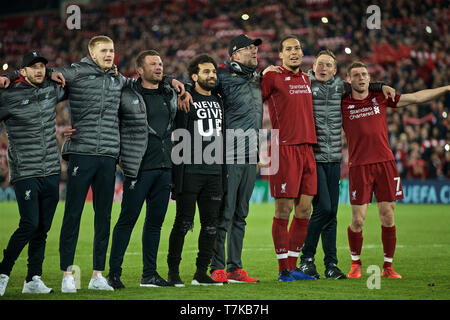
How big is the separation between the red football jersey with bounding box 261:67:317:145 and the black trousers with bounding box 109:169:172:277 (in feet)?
4.74

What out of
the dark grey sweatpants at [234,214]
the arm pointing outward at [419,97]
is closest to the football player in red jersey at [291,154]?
the dark grey sweatpants at [234,214]

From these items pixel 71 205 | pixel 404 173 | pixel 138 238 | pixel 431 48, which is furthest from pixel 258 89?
pixel 431 48

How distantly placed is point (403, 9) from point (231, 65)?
20.3m

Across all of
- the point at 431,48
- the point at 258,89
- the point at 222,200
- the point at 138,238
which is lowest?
the point at 138,238

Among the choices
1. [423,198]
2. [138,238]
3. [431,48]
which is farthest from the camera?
[431,48]

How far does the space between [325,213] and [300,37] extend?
73.1 ft

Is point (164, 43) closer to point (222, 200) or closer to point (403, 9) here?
point (403, 9)

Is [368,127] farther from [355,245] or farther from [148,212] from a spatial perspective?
[148,212]

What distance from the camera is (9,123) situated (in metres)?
7.27

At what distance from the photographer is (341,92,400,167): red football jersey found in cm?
881

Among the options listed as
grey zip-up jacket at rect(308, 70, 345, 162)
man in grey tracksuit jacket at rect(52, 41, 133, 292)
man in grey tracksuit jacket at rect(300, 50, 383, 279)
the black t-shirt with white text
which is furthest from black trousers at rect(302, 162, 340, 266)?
man in grey tracksuit jacket at rect(52, 41, 133, 292)

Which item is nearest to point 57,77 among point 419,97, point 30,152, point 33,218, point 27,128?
point 27,128

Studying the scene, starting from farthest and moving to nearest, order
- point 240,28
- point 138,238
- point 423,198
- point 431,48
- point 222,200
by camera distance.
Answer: point 240,28 → point 431,48 → point 423,198 → point 138,238 → point 222,200

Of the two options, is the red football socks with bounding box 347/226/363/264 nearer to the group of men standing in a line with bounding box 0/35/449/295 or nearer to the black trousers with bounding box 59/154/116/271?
the group of men standing in a line with bounding box 0/35/449/295
